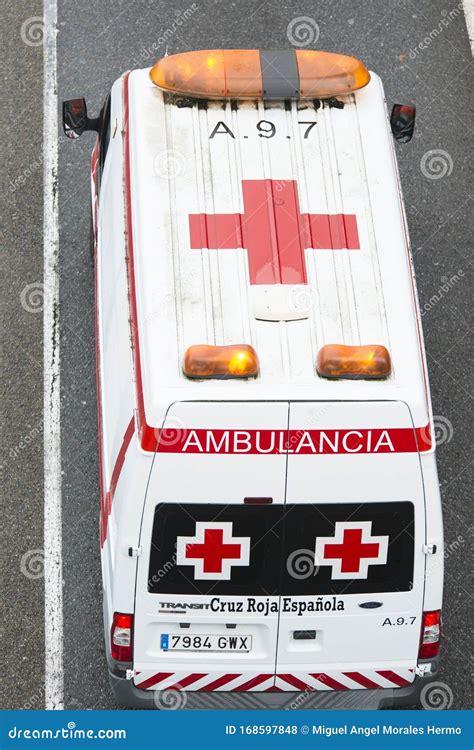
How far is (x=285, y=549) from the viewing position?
278 inches

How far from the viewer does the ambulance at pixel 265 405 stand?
678cm

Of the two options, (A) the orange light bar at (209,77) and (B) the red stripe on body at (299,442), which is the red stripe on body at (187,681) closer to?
(B) the red stripe on body at (299,442)

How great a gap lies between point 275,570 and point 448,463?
3053 mm

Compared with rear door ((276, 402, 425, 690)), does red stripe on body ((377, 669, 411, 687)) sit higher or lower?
lower

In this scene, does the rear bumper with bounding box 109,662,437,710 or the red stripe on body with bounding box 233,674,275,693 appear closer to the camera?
the red stripe on body with bounding box 233,674,275,693

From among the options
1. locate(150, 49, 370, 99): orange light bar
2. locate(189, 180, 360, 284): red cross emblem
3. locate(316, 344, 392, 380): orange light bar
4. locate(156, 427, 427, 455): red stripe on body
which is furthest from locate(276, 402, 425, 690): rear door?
locate(150, 49, 370, 99): orange light bar

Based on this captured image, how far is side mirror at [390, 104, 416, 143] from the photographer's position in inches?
356

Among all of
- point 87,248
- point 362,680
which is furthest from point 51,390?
point 362,680

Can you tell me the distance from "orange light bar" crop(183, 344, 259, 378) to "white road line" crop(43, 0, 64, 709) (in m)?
2.99

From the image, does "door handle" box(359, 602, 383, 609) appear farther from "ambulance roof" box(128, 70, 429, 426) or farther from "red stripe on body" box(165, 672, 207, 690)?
"ambulance roof" box(128, 70, 429, 426)

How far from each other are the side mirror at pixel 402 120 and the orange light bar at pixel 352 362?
2798 mm

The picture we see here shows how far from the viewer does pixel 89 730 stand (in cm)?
837

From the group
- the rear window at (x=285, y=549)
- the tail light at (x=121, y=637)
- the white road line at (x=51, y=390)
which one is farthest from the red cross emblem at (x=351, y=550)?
the white road line at (x=51, y=390)

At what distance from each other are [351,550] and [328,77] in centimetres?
307
